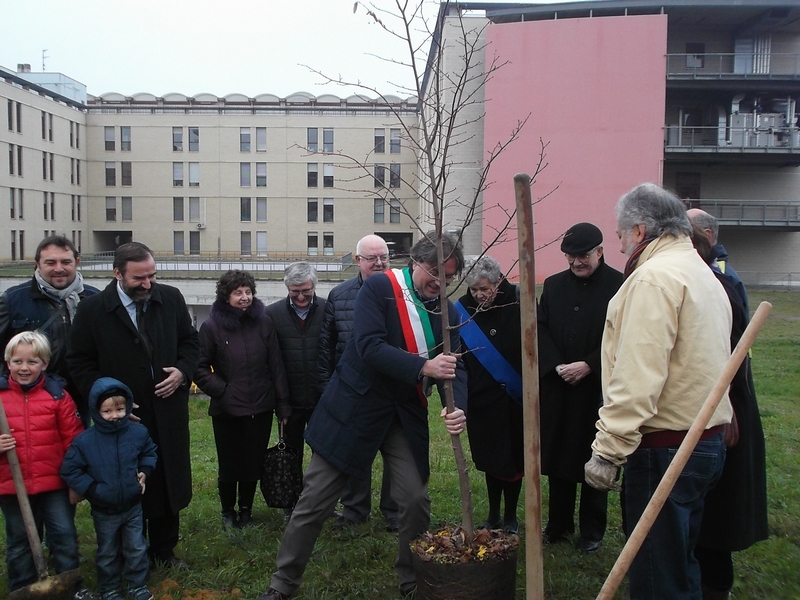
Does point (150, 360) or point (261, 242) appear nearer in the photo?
point (150, 360)

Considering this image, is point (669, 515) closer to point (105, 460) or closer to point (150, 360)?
point (105, 460)

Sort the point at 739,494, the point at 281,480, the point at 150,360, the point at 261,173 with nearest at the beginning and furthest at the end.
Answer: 1. the point at 739,494
2. the point at 150,360
3. the point at 281,480
4. the point at 261,173

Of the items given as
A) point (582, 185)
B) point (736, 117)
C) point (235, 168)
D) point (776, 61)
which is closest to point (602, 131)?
point (582, 185)

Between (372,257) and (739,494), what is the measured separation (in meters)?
3.04

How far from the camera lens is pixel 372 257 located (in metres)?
5.70

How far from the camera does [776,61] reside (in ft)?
123

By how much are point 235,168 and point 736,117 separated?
42.1 metres

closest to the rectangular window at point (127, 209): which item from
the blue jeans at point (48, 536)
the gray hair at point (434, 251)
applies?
the blue jeans at point (48, 536)

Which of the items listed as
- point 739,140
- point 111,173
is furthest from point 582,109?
point 111,173

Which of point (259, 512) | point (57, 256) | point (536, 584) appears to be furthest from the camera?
point (259, 512)

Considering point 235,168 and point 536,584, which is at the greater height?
point 235,168

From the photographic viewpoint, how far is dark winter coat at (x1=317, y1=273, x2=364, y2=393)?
18.6ft

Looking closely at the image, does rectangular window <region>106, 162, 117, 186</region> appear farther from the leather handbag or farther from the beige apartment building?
the leather handbag

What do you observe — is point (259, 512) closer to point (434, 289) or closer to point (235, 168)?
point (434, 289)
